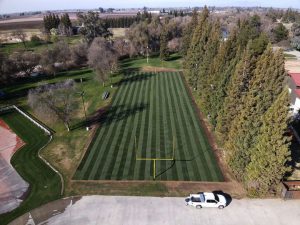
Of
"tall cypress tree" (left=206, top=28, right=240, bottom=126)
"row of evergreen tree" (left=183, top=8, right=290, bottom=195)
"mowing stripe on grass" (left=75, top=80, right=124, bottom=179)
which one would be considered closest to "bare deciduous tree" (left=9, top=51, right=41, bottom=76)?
"mowing stripe on grass" (left=75, top=80, right=124, bottom=179)

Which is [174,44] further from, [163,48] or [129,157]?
[129,157]

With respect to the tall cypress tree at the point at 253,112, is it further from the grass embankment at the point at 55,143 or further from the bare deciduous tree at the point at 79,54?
the bare deciduous tree at the point at 79,54

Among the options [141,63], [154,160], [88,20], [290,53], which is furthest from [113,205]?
[290,53]

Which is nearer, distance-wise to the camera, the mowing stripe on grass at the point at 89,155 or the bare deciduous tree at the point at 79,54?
the mowing stripe on grass at the point at 89,155

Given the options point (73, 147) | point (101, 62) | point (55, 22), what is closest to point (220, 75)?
point (73, 147)

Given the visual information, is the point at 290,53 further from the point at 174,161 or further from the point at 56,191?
the point at 56,191

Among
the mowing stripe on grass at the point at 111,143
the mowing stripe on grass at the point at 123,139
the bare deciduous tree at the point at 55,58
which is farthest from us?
the bare deciduous tree at the point at 55,58

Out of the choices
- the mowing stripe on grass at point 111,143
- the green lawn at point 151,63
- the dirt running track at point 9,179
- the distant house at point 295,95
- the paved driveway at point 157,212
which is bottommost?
the paved driveway at point 157,212

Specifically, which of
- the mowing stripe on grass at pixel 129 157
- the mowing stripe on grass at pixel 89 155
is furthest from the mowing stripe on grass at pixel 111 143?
the mowing stripe on grass at pixel 129 157
